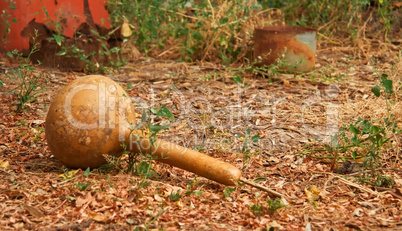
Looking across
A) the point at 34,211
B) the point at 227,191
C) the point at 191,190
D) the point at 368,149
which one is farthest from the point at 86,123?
the point at 368,149

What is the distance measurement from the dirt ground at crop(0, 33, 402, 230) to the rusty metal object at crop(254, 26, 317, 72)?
Answer: 0.47ft

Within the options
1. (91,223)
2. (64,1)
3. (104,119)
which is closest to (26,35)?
(64,1)

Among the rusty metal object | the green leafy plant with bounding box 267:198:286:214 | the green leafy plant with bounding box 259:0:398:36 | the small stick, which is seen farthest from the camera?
the green leafy plant with bounding box 259:0:398:36

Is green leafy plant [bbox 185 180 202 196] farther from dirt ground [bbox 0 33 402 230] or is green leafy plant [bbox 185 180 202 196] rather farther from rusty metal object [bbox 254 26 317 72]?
rusty metal object [bbox 254 26 317 72]

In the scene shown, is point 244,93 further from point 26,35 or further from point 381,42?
point 381,42

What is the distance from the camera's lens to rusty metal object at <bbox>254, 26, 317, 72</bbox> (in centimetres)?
505

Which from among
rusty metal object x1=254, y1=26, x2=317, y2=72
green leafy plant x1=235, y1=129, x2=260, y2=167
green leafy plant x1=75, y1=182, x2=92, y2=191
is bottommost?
green leafy plant x1=235, y1=129, x2=260, y2=167

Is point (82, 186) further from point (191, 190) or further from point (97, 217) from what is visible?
point (191, 190)

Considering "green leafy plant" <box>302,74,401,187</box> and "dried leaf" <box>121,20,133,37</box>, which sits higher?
"dried leaf" <box>121,20,133,37</box>

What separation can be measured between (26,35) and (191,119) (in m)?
2.06

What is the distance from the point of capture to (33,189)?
2.61 m

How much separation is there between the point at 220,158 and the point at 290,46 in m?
2.25

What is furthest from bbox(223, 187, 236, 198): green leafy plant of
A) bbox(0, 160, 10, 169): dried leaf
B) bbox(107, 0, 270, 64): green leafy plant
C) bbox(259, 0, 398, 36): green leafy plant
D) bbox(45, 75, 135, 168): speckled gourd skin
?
bbox(259, 0, 398, 36): green leafy plant

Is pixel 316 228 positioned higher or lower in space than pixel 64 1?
lower
